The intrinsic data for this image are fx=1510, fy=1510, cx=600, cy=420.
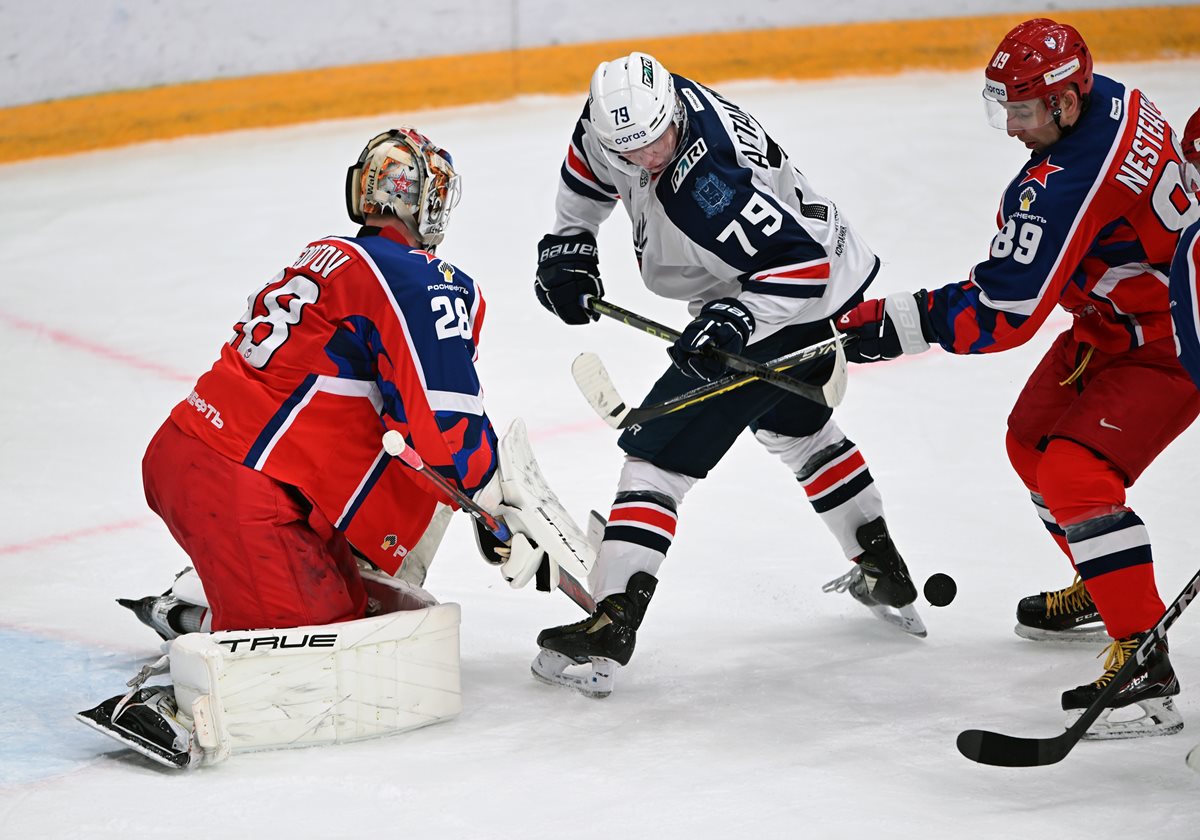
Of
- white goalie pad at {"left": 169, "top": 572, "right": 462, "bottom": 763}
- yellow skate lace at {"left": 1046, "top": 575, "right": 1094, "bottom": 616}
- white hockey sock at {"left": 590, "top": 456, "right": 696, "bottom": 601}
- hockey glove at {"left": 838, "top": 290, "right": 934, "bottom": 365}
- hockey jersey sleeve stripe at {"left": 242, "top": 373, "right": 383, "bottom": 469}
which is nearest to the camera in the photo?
white goalie pad at {"left": 169, "top": 572, "right": 462, "bottom": 763}

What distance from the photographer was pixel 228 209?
5.46 m

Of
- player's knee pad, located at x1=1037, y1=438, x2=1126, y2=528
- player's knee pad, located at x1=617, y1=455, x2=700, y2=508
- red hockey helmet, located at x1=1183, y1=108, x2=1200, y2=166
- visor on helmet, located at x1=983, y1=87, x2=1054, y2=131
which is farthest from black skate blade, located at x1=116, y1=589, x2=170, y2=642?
red hockey helmet, located at x1=1183, y1=108, x2=1200, y2=166

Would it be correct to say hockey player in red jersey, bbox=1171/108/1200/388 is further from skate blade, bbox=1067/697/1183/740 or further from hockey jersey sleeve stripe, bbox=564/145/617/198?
hockey jersey sleeve stripe, bbox=564/145/617/198

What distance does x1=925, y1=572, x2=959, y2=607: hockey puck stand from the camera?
2857 mm

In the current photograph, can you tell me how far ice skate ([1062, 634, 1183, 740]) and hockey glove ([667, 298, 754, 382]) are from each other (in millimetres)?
782

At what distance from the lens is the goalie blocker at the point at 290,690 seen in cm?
223

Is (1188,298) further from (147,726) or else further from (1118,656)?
A: (147,726)

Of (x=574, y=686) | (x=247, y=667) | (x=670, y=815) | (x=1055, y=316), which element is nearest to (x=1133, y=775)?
(x=670, y=815)

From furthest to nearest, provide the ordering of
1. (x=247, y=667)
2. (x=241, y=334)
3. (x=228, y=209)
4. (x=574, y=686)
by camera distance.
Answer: (x=228, y=209)
(x=574, y=686)
(x=241, y=334)
(x=247, y=667)

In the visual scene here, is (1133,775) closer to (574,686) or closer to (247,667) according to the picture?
(574,686)

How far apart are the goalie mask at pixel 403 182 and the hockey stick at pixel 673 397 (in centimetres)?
42

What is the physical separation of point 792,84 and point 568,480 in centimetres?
372

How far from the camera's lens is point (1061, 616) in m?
2.85

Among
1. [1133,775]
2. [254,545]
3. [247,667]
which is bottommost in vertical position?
[1133,775]
